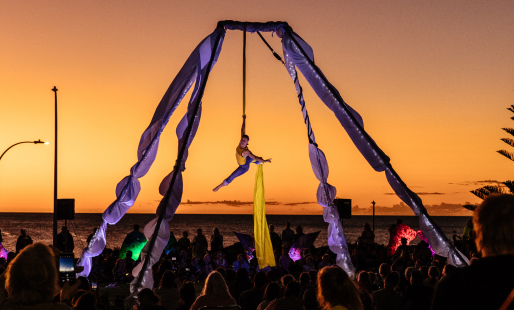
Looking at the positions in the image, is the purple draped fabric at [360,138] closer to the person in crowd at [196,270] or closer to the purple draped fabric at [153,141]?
the purple draped fabric at [153,141]

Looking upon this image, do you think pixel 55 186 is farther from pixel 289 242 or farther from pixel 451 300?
pixel 451 300

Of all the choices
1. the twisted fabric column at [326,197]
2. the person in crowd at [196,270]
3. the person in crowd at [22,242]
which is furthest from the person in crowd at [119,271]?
the twisted fabric column at [326,197]

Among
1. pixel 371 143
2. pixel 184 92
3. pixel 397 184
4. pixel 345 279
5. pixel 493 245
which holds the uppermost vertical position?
pixel 184 92

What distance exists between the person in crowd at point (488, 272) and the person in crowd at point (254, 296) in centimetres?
444

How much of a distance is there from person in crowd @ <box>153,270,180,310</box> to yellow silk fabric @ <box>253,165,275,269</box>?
4330 mm

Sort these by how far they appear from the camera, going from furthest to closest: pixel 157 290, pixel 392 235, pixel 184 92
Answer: pixel 392 235, pixel 184 92, pixel 157 290

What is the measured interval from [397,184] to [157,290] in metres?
3.48

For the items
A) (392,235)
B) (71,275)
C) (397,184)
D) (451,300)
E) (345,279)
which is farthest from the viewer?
(392,235)

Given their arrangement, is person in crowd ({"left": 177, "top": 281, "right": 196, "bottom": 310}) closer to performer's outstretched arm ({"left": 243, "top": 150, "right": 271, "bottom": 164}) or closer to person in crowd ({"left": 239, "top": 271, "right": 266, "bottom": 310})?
person in crowd ({"left": 239, "top": 271, "right": 266, "bottom": 310})

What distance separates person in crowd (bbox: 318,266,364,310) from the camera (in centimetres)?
379

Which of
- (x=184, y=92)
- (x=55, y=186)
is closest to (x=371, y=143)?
(x=184, y=92)

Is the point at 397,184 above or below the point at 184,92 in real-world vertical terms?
below

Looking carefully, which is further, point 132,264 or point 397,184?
point 132,264

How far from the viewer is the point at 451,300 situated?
206cm
